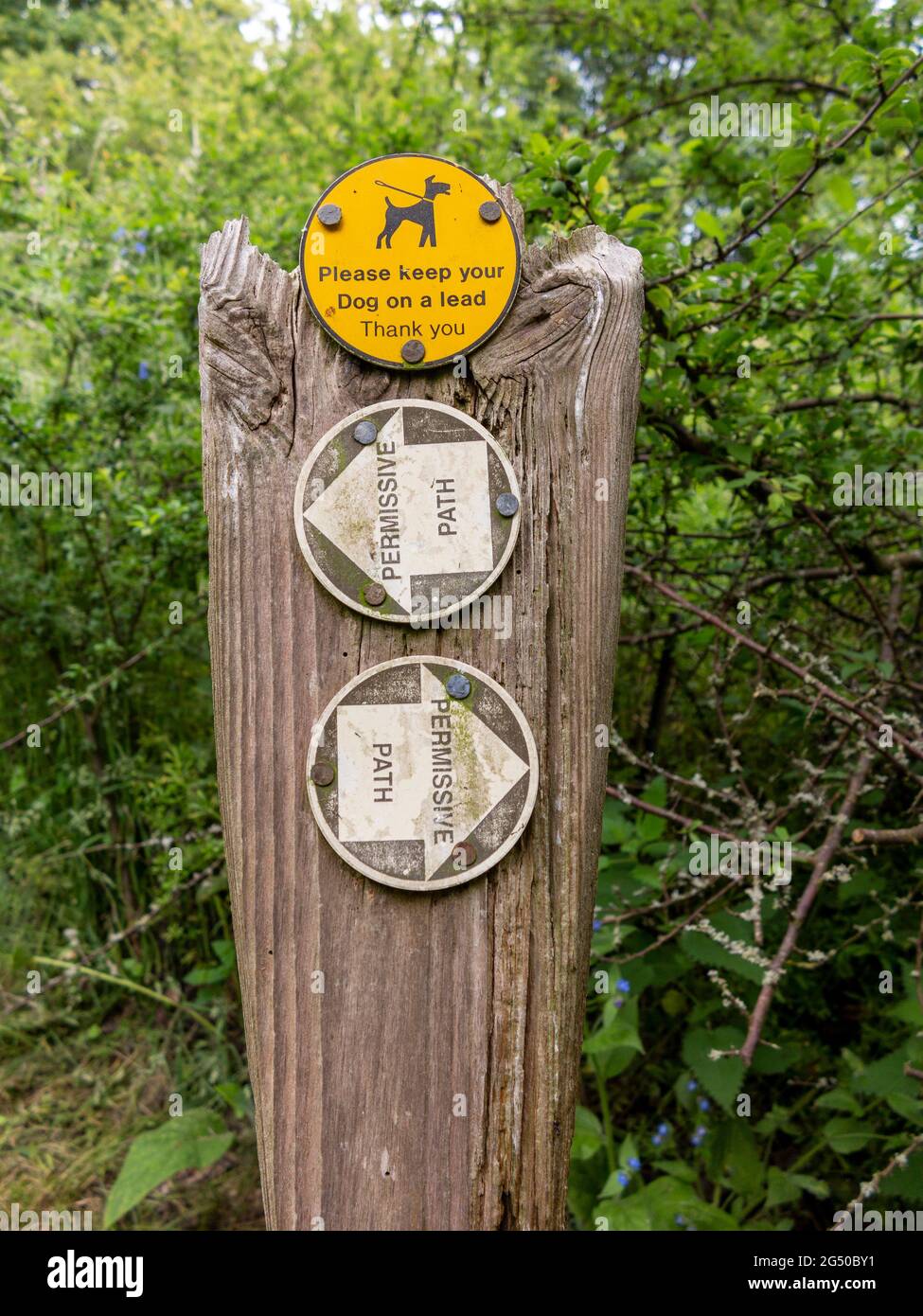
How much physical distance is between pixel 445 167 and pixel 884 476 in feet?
4.26

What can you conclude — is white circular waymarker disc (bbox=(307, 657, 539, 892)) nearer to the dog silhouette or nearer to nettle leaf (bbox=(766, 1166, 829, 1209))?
the dog silhouette

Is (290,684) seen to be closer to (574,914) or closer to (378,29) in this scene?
(574,914)

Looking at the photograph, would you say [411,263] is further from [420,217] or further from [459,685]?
[459,685]

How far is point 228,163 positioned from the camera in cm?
407

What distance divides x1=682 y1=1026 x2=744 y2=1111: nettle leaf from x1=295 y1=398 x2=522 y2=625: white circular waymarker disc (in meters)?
1.26

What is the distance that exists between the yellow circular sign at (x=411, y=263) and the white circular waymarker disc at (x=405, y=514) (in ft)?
0.32

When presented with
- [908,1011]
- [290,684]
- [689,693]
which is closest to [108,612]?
[689,693]

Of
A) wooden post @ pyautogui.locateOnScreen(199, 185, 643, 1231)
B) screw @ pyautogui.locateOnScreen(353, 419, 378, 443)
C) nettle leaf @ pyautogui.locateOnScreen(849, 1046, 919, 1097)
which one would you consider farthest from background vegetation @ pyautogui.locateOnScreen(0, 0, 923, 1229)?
screw @ pyautogui.locateOnScreen(353, 419, 378, 443)

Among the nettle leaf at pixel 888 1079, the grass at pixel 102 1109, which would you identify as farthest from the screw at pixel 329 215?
the grass at pixel 102 1109

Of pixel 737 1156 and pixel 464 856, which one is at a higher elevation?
pixel 464 856

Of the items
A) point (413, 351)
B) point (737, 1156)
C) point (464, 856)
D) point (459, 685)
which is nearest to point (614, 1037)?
point (737, 1156)

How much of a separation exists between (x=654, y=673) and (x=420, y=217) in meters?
2.23

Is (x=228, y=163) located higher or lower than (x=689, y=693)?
higher

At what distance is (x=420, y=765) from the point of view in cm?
118
